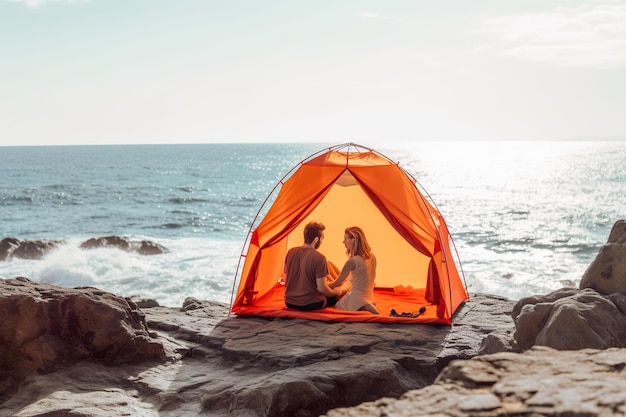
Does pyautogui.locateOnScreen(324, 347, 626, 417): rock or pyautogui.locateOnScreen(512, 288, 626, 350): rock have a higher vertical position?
pyautogui.locateOnScreen(324, 347, 626, 417): rock

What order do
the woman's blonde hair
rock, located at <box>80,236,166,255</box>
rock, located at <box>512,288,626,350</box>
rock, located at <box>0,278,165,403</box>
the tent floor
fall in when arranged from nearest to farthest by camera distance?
rock, located at <box>512,288,626,350</box>, rock, located at <box>0,278,165,403</box>, the tent floor, the woman's blonde hair, rock, located at <box>80,236,166,255</box>

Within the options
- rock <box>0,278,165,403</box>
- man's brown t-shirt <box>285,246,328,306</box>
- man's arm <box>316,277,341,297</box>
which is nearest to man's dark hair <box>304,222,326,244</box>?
man's brown t-shirt <box>285,246,328,306</box>

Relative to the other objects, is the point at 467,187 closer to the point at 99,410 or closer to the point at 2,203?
the point at 2,203

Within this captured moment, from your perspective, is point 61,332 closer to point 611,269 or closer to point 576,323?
point 576,323

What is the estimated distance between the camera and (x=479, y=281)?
739 inches

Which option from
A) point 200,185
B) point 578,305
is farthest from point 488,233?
point 200,185

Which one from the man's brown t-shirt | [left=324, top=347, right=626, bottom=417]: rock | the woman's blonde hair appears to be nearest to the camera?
[left=324, top=347, right=626, bottom=417]: rock

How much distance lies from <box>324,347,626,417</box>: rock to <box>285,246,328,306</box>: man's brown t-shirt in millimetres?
5418

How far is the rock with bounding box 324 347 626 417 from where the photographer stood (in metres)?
2.83

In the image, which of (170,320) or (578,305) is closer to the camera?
(578,305)

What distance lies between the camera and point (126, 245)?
2373cm

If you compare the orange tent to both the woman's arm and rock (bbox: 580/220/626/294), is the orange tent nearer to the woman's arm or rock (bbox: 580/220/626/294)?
the woman's arm

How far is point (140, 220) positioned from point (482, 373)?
32609 millimetres

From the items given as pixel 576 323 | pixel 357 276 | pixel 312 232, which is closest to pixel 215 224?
pixel 312 232
